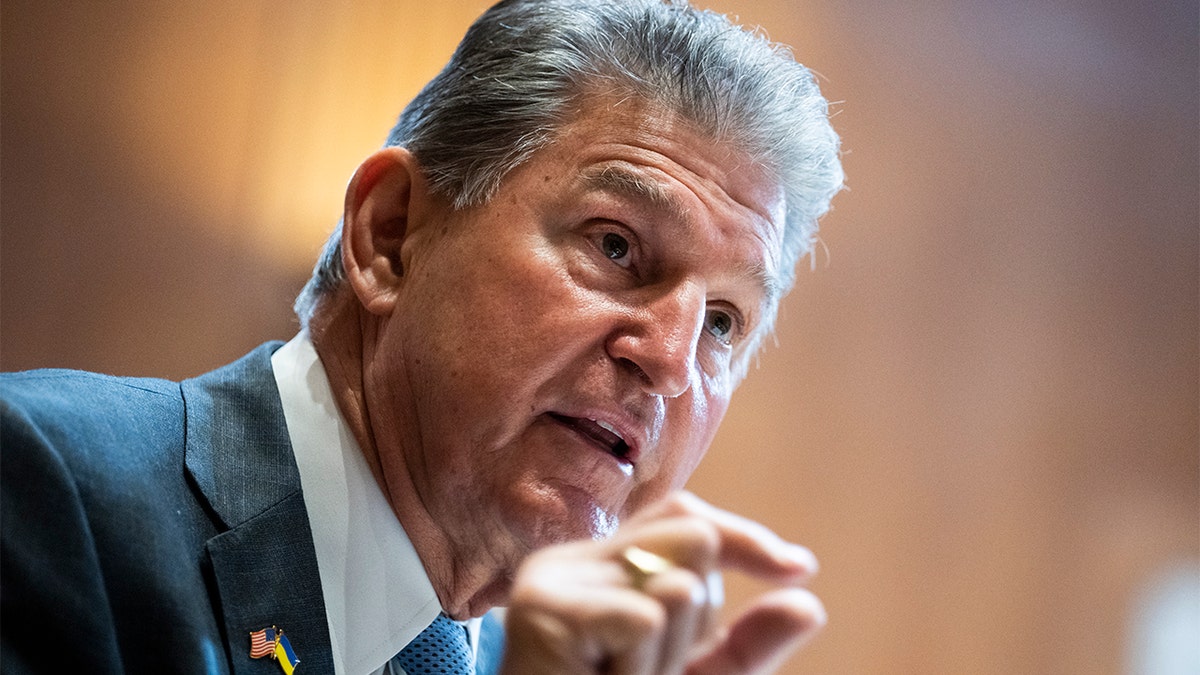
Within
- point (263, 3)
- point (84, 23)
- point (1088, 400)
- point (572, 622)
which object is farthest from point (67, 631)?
point (1088, 400)

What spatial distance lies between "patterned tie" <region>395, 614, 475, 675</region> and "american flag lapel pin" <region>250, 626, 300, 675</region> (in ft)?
0.90

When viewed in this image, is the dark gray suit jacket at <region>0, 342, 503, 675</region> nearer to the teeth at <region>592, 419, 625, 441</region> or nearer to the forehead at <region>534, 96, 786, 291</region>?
the teeth at <region>592, 419, 625, 441</region>

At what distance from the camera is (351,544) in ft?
4.77

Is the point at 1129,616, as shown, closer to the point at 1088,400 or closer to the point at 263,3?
the point at 1088,400

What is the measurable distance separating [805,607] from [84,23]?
1669 mm

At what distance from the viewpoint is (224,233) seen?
80.5 inches

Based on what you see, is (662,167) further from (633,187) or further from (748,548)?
(748,548)

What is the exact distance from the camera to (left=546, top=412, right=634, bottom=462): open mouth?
4.87ft

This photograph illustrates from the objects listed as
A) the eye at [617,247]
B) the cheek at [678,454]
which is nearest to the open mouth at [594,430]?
the cheek at [678,454]

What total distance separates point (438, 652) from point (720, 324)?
671 millimetres

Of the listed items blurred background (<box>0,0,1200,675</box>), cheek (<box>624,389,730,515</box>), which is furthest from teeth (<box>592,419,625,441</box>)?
blurred background (<box>0,0,1200,675</box>)

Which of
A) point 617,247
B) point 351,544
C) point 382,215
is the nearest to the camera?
point 351,544

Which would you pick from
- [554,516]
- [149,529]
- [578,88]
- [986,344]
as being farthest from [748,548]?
[986,344]

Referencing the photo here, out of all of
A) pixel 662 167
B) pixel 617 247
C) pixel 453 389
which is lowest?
pixel 453 389
